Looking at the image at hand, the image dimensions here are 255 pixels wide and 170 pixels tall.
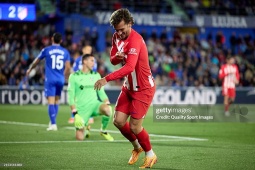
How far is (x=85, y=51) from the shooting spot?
17391 mm

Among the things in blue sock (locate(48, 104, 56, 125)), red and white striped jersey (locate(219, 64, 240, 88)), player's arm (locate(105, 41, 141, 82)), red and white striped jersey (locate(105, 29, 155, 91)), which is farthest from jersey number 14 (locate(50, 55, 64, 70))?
red and white striped jersey (locate(219, 64, 240, 88))

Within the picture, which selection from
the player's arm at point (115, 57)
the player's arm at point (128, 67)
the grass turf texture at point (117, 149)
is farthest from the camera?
the grass turf texture at point (117, 149)

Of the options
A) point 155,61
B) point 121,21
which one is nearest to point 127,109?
point 121,21

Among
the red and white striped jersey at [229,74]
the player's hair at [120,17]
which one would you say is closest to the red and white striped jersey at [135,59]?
the player's hair at [120,17]

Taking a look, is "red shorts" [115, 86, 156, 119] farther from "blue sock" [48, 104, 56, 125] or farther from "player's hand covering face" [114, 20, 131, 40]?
"blue sock" [48, 104, 56, 125]

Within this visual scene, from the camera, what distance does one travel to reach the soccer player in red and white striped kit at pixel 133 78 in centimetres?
902

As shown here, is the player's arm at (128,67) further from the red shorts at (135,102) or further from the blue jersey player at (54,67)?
the blue jersey player at (54,67)

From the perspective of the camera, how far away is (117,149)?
11828 mm

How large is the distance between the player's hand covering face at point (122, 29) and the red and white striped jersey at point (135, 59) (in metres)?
0.08

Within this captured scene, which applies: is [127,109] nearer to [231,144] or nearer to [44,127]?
[231,144]

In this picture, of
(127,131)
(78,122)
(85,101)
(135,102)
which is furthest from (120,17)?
(85,101)

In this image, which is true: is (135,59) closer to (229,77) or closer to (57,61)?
(57,61)

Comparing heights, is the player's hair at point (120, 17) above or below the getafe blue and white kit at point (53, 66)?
above

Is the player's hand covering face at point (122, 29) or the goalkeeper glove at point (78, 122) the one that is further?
the goalkeeper glove at point (78, 122)
